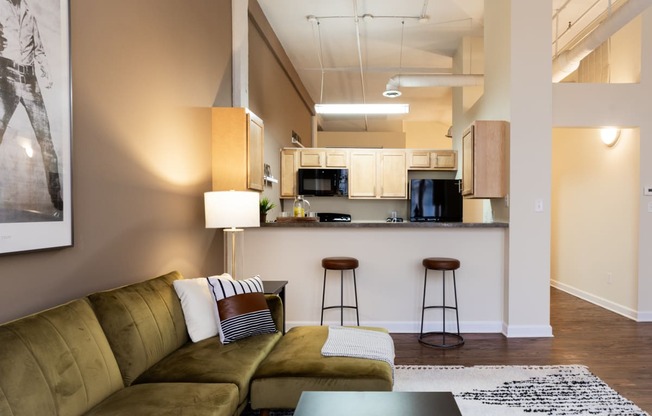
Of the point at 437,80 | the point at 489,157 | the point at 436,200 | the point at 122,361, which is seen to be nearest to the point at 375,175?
the point at 436,200

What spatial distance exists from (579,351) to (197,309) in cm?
313

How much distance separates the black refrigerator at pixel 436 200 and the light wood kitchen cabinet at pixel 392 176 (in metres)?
0.40

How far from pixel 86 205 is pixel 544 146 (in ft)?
12.7

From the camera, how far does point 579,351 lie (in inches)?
141

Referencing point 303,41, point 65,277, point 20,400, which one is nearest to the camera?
point 20,400

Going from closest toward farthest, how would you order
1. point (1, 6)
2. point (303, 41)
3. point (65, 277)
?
point (1, 6) < point (65, 277) < point (303, 41)

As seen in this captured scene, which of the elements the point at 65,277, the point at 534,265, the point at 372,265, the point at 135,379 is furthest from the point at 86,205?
the point at 534,265

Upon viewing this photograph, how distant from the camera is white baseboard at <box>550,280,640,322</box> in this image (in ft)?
14.8

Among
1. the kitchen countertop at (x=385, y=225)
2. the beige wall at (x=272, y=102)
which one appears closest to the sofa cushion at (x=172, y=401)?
the kitchen countertop at (x=385, y=225)

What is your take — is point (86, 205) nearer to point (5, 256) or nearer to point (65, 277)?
point (65, 277)

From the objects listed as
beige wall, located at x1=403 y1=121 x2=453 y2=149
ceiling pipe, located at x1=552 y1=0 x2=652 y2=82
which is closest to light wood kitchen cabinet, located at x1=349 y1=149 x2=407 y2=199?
ceiling pipe, located at x1=552 y1=0 x2=652 y2=82

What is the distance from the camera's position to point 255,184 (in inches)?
159

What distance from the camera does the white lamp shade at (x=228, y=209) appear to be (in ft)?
10.1

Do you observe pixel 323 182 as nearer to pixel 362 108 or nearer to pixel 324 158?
pixel 324 158
